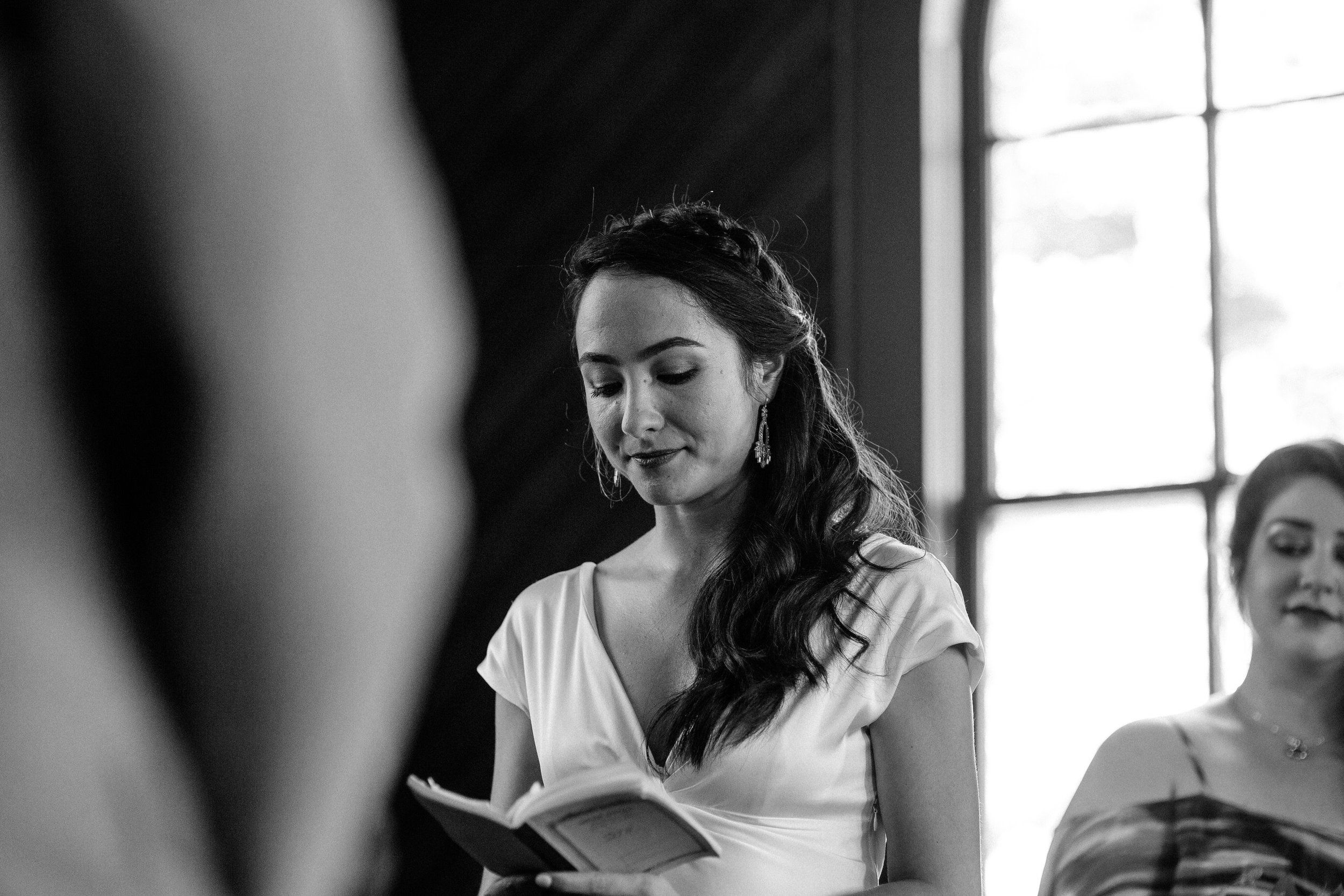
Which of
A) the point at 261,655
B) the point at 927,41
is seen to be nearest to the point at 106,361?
the point at 261,655

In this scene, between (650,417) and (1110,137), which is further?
(1110,137)

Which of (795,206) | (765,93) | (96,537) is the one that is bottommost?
(96,537)

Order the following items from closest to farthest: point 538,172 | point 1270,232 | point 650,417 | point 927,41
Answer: point 650,417 < point 1270,232 < point 927,41 < point 538,172

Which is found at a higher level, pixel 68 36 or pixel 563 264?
pixel 68 36

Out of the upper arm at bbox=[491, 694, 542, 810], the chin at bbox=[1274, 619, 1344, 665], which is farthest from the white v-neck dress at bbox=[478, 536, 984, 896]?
the chin at bbox=[1274, 619, 1344, 665]

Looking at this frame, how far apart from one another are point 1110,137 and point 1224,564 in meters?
1.21

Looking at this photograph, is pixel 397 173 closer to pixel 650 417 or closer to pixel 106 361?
pixel 106 361

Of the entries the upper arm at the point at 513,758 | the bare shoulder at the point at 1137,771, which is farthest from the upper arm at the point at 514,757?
the bare shoulder at the point at 1137,771

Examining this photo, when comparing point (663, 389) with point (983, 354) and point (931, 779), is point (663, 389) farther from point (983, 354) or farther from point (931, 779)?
point (983, 354)

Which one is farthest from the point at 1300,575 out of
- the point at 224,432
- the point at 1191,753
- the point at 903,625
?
the point at 224,432

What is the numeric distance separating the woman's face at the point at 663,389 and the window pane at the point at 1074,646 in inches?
36.7

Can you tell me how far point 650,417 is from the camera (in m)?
1.93

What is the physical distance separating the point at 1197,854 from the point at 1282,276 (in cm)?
127

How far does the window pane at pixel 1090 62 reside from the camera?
2936 millimetres
